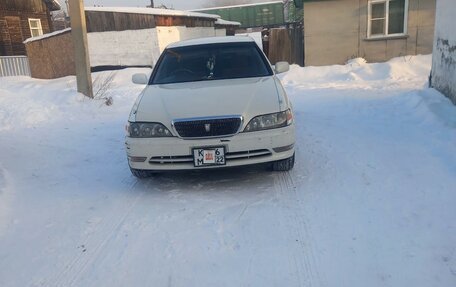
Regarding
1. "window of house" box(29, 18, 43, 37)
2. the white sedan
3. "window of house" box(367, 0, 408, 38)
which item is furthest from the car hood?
"window of house" box(29, 18, 43, 37)

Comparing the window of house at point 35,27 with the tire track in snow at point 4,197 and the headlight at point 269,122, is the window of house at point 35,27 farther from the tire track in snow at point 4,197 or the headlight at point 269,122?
the headlight at point 269,122

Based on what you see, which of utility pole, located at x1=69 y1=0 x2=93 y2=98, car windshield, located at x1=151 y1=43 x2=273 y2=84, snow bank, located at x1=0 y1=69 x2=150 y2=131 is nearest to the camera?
car windshield, located at x1=151 y1=43 x2=273 y2=84

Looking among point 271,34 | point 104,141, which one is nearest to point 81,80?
point 104,141

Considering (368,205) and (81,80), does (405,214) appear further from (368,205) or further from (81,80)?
(81,80)

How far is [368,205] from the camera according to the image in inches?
149

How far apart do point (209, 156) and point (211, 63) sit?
179 cm

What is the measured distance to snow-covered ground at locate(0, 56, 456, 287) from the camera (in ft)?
9.52

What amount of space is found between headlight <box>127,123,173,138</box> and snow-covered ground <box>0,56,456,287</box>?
63 cm

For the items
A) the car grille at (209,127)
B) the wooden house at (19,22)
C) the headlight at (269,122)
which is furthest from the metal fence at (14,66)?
the headlight at (269,122)

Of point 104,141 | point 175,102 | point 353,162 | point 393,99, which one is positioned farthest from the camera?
point 393,99

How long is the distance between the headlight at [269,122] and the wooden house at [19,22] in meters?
23.1

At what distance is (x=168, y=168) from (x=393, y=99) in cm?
591

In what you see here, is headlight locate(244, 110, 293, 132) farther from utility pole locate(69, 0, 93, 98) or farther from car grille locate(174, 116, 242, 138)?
utility pole locate(69, 0, 93, 98)

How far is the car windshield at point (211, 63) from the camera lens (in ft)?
17.4
